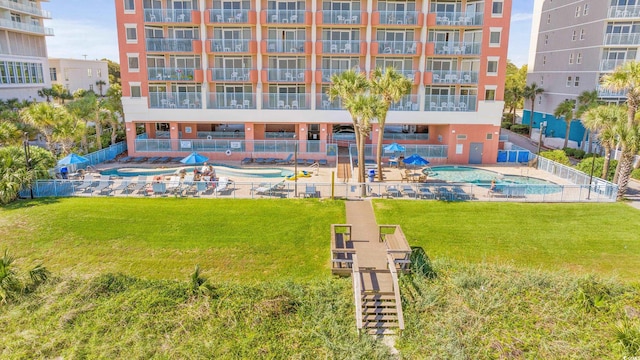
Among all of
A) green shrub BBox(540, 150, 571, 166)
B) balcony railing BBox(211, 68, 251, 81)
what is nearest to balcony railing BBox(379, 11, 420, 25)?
balcony railing BBox(211, 68, 251, 81)

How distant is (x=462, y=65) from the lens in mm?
38156

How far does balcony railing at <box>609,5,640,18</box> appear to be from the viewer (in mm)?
40844

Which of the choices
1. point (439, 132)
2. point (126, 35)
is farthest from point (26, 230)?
point (439, 132)

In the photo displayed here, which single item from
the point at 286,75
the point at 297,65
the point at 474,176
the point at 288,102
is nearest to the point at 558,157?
the point at 474,176

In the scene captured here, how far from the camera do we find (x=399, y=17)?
3672 centimetres

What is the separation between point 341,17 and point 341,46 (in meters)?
2.30

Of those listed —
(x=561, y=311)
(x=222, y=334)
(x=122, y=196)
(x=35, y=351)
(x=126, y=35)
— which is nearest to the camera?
(x=35, y=351)

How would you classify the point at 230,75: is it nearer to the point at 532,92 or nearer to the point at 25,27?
the point at 25,27

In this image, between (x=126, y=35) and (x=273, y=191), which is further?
(x=126, y=35)

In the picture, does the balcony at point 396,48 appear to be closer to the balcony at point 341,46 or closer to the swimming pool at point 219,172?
the balcony at point 341,46

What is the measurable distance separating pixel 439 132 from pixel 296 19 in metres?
16.0

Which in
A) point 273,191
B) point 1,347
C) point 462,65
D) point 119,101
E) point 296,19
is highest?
point 296,19

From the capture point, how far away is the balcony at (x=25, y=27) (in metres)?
51.4

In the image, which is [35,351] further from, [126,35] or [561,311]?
[126,35]
